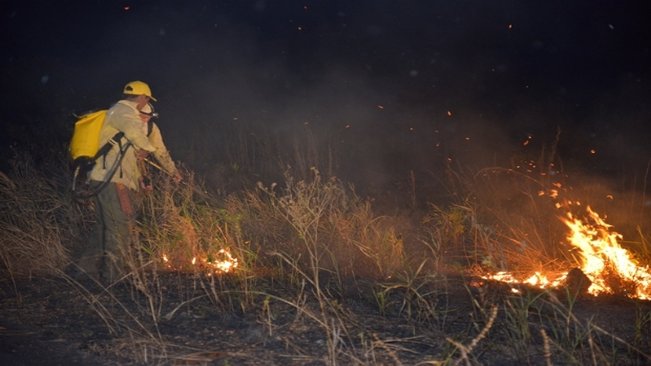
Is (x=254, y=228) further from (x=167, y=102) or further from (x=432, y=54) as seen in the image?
(x=167, y=102)

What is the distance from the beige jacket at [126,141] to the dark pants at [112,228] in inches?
4.0

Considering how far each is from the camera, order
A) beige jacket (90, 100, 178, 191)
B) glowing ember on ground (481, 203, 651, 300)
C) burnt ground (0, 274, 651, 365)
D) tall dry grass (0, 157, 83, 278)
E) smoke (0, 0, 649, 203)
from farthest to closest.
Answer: smoke (0, 0, 649, 203)
tall dry grass (0, 157, 83, 278)
beige jacket (90, 100, 178, 191)
glowing ember on ground (481, 203, 651, 300)
burnt ground (0, 274, 651, 365)

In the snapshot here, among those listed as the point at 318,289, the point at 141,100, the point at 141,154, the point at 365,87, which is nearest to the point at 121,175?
the point at 141,154

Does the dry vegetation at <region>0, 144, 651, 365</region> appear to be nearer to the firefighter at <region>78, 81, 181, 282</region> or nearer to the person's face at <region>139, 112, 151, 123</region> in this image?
the firefighter at <region>78, 81, 181, 282</region>

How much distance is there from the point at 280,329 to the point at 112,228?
225 centimetres

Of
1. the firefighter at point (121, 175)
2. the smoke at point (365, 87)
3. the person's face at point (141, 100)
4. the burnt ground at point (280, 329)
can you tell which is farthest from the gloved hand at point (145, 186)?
the smoke at point (365, 87)

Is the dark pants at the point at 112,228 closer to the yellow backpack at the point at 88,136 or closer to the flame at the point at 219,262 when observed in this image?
the yellow backpack at the point at 88,136

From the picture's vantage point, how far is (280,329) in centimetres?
471

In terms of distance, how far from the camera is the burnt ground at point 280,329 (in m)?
4.21

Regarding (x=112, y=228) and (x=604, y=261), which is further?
(x=112, y=228)

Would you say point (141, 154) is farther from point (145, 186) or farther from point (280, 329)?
point (280, 329)

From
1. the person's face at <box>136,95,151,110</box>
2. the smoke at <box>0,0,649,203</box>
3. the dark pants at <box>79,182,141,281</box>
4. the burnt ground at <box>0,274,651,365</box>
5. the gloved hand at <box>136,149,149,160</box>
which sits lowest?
the burnt ground at <box>0,274,651,365</box>

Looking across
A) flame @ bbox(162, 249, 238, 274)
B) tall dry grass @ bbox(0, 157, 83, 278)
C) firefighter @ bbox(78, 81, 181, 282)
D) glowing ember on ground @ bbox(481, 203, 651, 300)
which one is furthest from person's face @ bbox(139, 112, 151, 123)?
glowing ember on ground @ bbox(481, 203, 651, 300)

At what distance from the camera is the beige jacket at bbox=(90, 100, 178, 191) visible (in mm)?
5941
